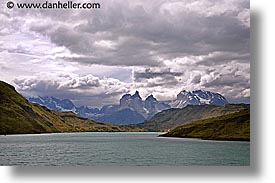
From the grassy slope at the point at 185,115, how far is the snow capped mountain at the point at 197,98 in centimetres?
12

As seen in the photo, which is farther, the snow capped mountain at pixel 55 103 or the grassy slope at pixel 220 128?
the snow capped mountain at pixel 55 103

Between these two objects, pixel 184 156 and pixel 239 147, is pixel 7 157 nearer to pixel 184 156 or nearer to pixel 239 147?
pixel 184 156

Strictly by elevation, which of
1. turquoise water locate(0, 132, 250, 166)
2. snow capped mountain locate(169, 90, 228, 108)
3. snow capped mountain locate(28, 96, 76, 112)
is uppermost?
snow capped mountain locate(169, 90, 228, 108)

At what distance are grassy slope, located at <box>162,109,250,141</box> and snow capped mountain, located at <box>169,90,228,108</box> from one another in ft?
1.40

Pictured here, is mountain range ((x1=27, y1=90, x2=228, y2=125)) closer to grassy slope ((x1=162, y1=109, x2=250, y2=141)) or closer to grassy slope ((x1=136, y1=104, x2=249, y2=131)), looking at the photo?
grassy slope ((x1=136, y1=104, x2=249, y2=131))

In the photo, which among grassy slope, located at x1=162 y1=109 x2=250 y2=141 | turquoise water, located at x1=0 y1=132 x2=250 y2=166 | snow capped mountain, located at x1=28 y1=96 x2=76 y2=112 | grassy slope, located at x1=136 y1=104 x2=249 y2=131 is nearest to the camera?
turquoise water, located at x1=0 y1=132 x2=250 y2=166

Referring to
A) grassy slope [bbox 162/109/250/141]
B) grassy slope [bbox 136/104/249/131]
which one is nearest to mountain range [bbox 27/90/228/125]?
grassy slope [bbox 136/104/249/131]

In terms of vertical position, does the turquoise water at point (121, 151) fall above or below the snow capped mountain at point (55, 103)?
below

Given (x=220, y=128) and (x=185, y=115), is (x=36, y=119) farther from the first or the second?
(x=220, y=128)

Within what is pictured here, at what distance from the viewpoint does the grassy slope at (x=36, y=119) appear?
38.1 ft

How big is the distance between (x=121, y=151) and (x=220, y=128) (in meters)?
2.69

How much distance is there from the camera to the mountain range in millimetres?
11492

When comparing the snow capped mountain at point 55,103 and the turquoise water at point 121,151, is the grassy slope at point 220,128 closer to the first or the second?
the turquoise water at point 121,151

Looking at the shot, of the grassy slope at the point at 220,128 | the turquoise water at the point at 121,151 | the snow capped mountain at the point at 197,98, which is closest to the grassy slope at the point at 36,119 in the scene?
the turquoise water at the point at 121,151
